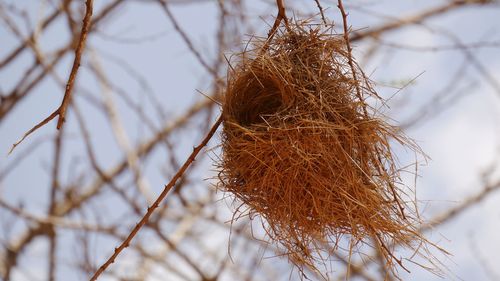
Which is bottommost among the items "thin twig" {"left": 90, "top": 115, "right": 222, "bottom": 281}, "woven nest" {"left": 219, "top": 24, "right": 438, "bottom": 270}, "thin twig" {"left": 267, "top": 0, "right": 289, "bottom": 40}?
"thin twig" {"left": 90, "top": 115, "right": 222, "bottom": 281}

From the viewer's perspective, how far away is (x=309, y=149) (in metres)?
1.46

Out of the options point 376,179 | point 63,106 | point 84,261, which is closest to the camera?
point 63,106

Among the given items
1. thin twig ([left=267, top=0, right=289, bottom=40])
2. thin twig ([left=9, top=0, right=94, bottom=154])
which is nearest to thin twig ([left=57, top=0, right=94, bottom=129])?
thin twig ([left=9, top=0, right=94, bottom=154])

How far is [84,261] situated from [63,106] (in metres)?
1.72

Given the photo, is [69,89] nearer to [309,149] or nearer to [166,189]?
[166,189]

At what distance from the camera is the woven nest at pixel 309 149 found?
147 centimetres

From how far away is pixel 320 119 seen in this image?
1464mm

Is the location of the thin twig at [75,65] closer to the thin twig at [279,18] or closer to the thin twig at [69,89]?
the thin twig at [69,89]

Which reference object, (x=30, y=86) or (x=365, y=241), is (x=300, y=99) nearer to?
(x=365, y=241)

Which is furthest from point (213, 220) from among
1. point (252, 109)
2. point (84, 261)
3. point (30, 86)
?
point (252, 109)

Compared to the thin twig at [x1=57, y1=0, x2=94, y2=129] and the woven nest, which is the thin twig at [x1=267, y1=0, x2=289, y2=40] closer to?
the woven nest

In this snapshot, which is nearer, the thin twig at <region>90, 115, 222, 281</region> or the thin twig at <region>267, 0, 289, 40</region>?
the thin twig at <region>90, 115, 222, 281</region>

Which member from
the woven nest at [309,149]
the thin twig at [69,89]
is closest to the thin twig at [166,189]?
the woven nest at [309,149]

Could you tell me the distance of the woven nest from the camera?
147 centimetres
